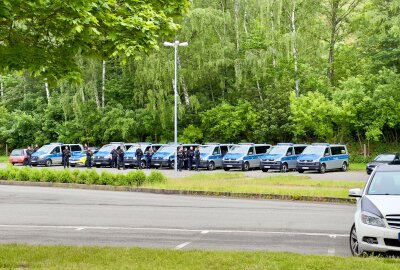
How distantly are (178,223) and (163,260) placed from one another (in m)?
6.38

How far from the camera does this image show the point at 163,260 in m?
9.03

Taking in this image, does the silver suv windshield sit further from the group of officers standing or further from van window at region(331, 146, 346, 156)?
the group of officers standing

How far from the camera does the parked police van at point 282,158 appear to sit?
42375 millimetres

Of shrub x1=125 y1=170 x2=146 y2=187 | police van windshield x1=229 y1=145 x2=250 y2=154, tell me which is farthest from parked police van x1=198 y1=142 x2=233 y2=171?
shrub x1=125 y1=170 x2=146 y2=187

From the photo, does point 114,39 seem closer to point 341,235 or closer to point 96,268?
point 96,268

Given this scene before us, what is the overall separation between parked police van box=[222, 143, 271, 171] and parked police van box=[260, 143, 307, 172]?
2020mm

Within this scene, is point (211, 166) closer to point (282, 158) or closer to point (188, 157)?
point (188, 157)

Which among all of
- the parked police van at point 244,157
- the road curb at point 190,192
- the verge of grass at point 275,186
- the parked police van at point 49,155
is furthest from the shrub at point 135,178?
the parked police van at point 49,155

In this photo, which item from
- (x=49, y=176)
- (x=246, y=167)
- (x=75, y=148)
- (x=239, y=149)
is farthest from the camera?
(x=75, y=148)

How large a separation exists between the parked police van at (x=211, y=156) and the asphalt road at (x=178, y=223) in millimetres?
22592

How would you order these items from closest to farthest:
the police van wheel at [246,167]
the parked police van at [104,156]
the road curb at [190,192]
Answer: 1. the road curb at [190,192]
2. the police van wheel at [246,167]
3. the parked police van at [104,156]

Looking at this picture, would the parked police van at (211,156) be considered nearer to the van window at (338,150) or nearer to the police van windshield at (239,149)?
the police van windshield at (239,149)

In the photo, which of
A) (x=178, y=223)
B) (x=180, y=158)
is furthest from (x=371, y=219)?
(x=180, y=158)

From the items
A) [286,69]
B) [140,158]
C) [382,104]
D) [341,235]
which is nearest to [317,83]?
[286,69]
